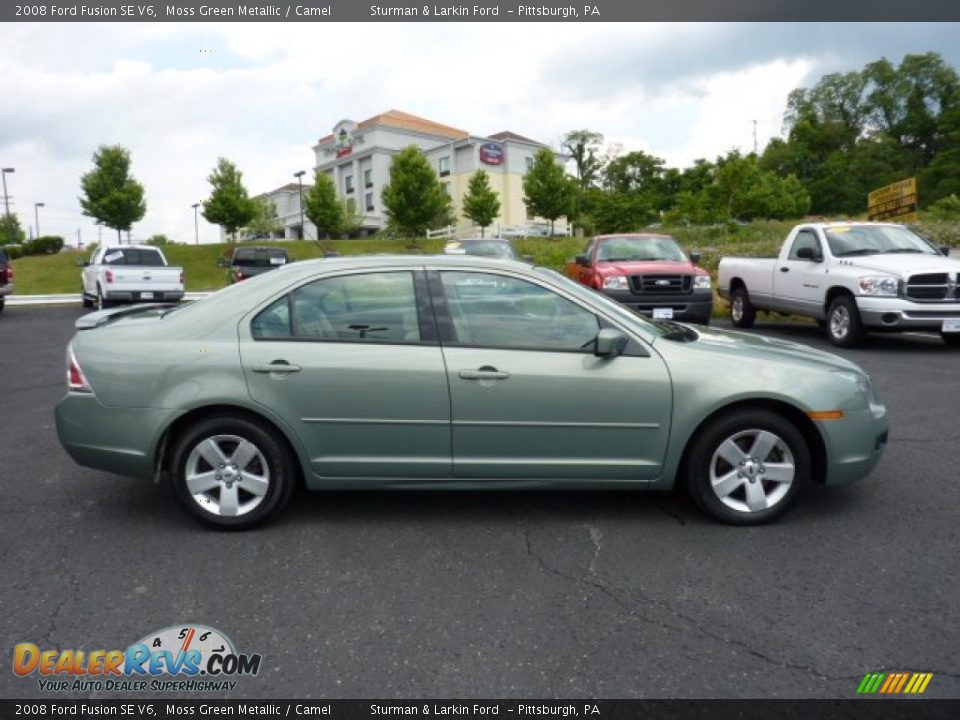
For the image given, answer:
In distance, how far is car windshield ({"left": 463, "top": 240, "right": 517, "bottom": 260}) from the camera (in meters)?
16.8

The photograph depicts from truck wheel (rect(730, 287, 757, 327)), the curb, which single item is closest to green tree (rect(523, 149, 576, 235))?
the curb

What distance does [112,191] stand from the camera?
4056cm

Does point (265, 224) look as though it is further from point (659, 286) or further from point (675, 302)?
point (675, 302)

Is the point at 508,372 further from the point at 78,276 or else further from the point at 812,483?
the point at 78,276

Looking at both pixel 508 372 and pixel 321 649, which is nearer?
pixel 321 649

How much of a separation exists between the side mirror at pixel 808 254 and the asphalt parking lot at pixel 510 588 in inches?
274

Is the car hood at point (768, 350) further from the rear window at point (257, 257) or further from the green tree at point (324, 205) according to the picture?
the green tree at point (324, 205)

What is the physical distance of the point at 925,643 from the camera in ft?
9.33

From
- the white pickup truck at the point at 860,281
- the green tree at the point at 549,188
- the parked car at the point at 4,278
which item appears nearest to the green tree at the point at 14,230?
the green tree at the point at 549,188

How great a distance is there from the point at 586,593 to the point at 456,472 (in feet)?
3.39

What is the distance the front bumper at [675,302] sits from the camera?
11.8 meters

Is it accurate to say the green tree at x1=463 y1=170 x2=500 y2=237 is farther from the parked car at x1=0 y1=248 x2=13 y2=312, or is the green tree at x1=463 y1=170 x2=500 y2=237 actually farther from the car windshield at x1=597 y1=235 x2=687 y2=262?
the car windshield at x1=597 y1=235 x2=687 y2=262

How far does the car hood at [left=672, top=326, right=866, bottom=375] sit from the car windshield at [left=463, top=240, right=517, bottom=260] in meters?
12.2
